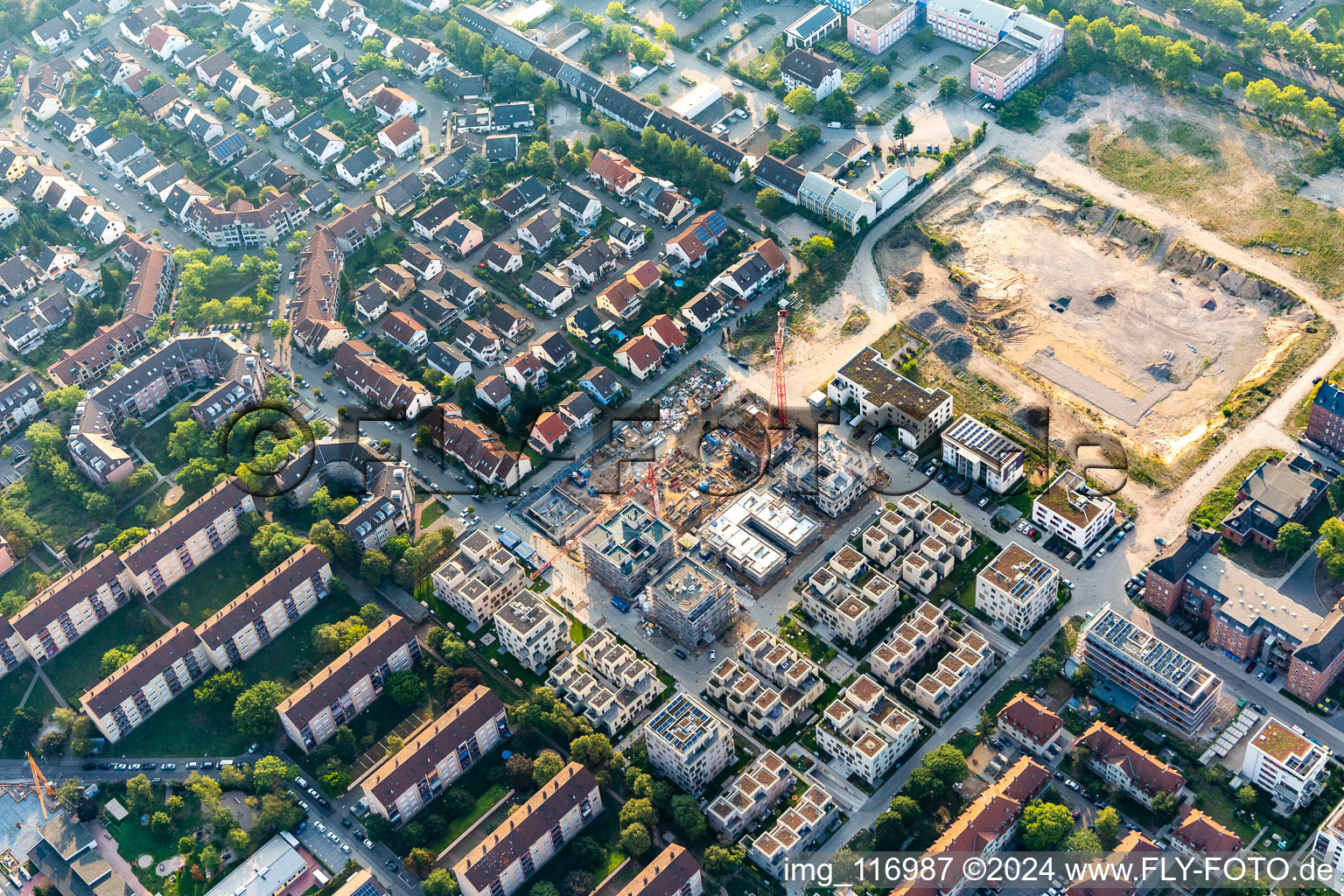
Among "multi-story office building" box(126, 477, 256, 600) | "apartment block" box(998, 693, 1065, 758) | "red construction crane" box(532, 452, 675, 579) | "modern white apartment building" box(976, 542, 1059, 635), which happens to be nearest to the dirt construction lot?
"modern white apartment building" box(976, 542, 1059, 635)

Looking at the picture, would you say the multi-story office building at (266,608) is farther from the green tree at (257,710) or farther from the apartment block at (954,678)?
the apartment block at (954,678)

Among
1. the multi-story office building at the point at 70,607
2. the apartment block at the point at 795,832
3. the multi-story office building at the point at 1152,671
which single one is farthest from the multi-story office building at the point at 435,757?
the multi-story office building at the point at 1152,671

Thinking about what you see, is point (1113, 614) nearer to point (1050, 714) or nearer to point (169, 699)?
point (1050, 714)

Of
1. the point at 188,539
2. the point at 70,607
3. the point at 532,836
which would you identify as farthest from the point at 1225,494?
the point at 70,607

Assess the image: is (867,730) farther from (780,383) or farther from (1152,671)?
(780,383)

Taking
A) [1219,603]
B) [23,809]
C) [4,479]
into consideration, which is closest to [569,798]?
[23,809]
